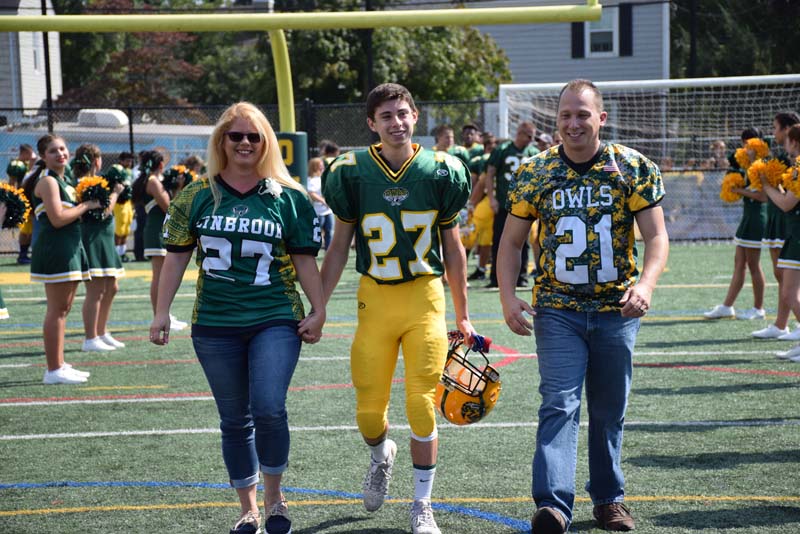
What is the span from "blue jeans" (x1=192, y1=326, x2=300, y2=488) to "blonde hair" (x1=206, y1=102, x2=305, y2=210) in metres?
0.70

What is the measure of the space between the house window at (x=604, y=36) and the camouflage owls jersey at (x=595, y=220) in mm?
26305

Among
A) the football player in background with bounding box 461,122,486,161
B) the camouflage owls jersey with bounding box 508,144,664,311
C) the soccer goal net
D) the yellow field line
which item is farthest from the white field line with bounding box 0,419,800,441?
the soccer goal net

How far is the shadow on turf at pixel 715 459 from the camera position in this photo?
5.83m

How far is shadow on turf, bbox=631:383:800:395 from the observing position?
7789mm

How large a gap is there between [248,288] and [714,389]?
14.4 ft

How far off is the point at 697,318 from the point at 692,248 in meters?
8.26

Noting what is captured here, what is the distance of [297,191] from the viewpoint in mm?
4930

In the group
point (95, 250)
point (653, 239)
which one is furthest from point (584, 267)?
point (95, 250)

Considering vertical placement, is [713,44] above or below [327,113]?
above

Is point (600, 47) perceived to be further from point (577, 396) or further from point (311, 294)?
point (577, 396)

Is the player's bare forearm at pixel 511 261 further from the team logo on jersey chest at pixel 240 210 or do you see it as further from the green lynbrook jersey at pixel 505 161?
the green lynbrook jersey at pixel 505 161

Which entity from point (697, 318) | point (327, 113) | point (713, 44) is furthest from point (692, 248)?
point (713, 44)

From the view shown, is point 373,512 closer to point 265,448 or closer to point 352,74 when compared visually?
point 265,448

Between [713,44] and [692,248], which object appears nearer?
[692,248]
